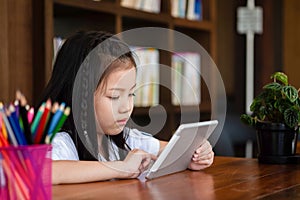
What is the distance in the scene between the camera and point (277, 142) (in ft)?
5.62

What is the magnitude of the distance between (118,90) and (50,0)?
111cm

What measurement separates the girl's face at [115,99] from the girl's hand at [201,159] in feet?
0.72

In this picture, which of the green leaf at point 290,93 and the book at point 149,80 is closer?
the green leaf at point 290,93

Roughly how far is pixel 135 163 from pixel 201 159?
23cm

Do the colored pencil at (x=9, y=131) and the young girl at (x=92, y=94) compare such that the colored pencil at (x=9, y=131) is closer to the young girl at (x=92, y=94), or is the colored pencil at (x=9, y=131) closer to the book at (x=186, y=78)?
the young girl at (x=92, y=94)

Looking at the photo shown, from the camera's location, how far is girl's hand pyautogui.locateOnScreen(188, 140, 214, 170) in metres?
1.56

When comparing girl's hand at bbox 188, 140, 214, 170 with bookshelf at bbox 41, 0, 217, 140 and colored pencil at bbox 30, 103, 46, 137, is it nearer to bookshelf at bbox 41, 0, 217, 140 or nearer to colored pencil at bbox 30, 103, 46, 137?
colored pencil at bbox 30, 103, 46, 137

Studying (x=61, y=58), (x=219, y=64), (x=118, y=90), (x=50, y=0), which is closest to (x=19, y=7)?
(x=50, y=0)

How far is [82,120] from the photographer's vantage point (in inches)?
62.7

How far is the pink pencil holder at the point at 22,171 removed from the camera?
0.92 m

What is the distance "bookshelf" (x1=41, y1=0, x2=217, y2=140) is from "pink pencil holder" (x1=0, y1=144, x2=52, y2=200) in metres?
1.54

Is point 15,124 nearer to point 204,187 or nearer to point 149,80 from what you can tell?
point 204,187

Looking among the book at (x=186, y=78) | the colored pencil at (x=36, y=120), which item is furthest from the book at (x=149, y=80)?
the colored pencil at (x=36, y=120)

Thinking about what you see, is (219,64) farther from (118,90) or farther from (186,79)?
(118,90)
